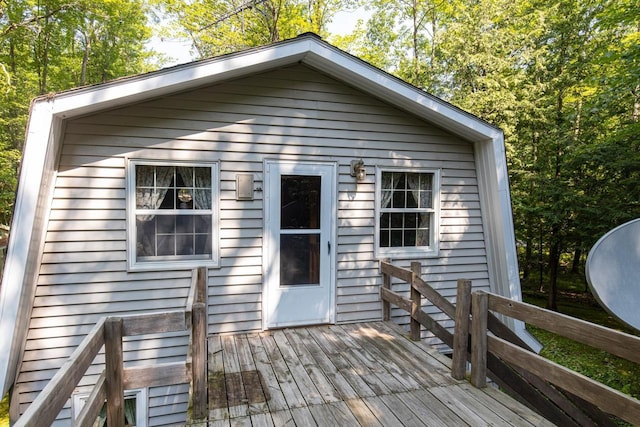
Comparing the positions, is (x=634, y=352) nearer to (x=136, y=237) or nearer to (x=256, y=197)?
(x=256, y=197)

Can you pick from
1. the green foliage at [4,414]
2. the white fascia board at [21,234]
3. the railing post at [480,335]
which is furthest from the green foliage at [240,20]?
the railing post at [480,335]

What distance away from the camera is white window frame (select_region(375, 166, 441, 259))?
4.43 meters

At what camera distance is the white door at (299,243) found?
4.04 metres

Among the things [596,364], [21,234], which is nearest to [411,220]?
[21,234]

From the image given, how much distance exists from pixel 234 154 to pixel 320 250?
1.53 m

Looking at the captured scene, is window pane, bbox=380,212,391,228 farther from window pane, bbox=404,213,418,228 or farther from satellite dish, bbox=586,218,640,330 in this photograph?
satellite dish, bbox=586,218,640,330

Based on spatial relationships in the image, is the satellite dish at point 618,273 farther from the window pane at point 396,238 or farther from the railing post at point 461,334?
the window pane at point 396,238

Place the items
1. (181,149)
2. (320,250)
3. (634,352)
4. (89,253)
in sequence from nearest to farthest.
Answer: (634,352), (89,253), (181,149), (320,250)

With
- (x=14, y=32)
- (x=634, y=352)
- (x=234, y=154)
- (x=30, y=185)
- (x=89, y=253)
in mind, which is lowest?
(x=634, y=352)

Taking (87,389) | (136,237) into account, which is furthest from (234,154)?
(87,389)

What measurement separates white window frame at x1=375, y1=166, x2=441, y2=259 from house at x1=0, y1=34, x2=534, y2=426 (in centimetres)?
2

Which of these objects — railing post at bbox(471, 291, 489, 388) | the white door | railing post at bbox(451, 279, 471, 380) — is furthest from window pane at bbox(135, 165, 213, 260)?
railing post at bbox(471, 291, 489, 388)

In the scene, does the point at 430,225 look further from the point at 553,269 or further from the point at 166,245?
the point at 553,269

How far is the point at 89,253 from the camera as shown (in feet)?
11.5
